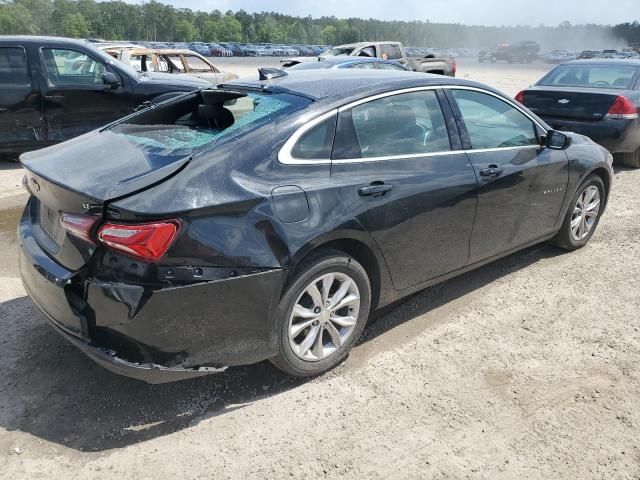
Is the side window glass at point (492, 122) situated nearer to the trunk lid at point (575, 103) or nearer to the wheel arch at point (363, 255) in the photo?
the wheel arch at point (363, 255)

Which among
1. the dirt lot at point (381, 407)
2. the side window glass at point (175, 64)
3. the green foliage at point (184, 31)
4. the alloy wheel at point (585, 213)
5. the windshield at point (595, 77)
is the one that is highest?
the windshield at point (595, 77)

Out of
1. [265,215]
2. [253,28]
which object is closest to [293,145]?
[265,215]

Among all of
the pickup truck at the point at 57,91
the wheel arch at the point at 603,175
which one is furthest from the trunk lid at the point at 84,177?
the pickup truck at the point at 57,91

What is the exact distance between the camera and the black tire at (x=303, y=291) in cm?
296

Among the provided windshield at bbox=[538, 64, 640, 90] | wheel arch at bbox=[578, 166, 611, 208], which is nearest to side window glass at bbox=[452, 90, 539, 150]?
wheel arch at bbox=[578, 166, 611, 208]

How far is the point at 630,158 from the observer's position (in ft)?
28.1

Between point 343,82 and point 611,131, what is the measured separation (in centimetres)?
572

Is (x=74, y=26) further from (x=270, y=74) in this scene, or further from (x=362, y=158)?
(x=362, y=158)

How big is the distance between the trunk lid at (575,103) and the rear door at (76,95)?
608cm

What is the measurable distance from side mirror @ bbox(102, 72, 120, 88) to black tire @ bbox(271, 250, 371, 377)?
20.7 ft

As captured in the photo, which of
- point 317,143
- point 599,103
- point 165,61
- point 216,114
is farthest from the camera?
point 165,61

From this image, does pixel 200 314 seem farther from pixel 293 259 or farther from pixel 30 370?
pixel 30 370

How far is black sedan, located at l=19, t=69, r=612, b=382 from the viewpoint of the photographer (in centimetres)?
261

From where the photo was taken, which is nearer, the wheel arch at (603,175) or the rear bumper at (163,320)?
the rear bumper at (163,320)
